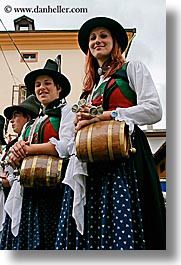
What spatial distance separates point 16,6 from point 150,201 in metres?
0.67

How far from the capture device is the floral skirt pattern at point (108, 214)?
1289 mm

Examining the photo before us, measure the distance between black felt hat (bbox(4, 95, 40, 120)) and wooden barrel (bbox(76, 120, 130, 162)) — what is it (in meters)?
0.23

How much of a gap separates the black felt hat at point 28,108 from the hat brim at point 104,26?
0.62 feet

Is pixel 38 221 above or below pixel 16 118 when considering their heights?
below

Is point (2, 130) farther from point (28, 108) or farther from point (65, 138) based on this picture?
point (65, 138)

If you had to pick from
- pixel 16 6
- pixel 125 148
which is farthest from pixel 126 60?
pixel 16 6

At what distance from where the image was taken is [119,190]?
130cm

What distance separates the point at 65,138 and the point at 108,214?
240 mm

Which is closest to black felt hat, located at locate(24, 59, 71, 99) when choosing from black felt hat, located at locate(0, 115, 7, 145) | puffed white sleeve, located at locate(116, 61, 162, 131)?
black felt hat, located at locate(0, 115, 7, 145)

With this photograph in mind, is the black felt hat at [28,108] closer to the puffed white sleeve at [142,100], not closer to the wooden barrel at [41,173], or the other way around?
the wooden barrel at [41,173]

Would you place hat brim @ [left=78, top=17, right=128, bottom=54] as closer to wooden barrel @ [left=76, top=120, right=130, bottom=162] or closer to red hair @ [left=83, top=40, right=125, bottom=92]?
red hair @ [left=83, top=40, right=125, bottom=92]

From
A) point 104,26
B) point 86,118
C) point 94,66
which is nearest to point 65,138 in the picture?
point 86,118

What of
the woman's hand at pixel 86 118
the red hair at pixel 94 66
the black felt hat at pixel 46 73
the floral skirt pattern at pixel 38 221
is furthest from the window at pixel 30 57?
the floral skirt pattern at pixel 38 221

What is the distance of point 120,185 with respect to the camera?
1.30 m
